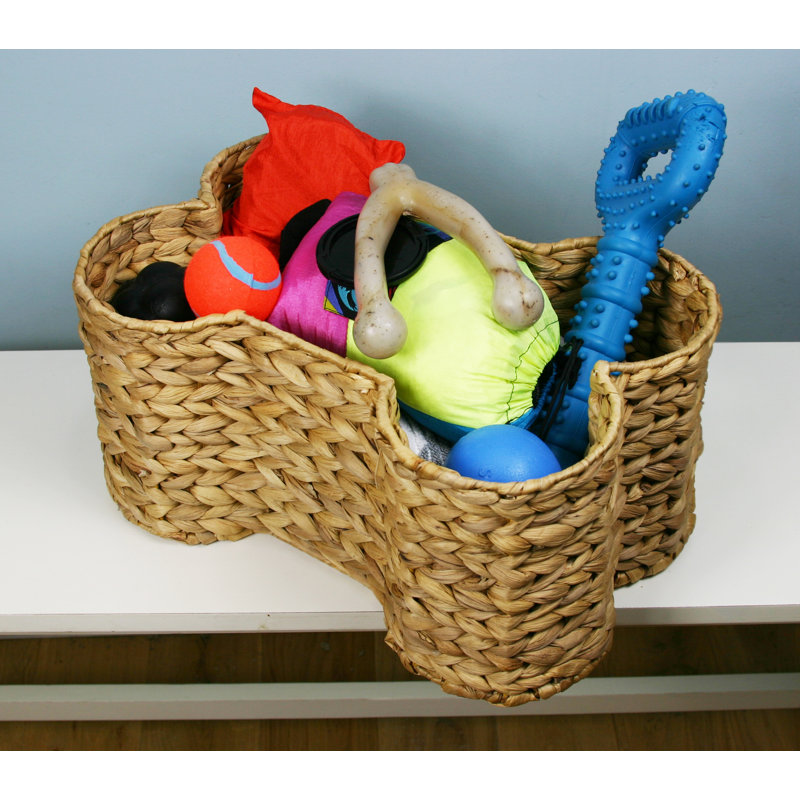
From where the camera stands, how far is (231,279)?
0.76 metres

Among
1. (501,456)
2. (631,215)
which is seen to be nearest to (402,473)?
(501,456)

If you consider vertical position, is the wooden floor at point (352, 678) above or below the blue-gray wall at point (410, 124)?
below

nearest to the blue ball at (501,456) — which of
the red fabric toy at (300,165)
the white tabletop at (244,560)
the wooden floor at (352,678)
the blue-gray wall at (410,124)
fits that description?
the white tabletop at (244,560)

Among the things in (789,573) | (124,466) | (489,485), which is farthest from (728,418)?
(124,466)

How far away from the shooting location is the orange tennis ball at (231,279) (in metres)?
0.76

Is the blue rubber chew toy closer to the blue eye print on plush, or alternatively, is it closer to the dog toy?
the dog toy

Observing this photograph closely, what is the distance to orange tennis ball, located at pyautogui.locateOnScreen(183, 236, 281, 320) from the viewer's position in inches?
29.8

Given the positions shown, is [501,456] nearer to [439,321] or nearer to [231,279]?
[439,321]

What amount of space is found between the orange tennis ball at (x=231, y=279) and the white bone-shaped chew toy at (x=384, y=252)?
95 mm

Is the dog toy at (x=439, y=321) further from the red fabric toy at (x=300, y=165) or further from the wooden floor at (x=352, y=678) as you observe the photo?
the wooden floor at (x=352, y=678)

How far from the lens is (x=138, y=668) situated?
1195mm

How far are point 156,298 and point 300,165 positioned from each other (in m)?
0.18

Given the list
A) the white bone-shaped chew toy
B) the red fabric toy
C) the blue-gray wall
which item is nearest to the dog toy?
the white bone-shaped chew toy

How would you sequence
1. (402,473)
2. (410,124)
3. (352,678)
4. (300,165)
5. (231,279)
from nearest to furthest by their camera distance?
(402,473) < (231,279) < (300,165) < (410,124) < (352,678)
